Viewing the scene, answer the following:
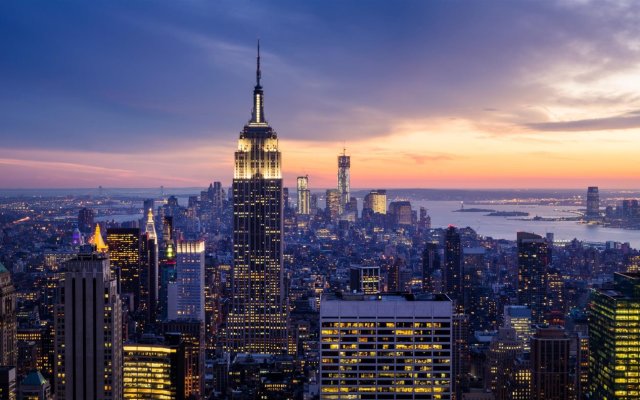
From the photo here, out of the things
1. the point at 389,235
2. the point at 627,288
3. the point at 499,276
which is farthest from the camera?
the point at 389,235

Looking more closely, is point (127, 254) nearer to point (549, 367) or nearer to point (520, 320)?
point (520, 320)

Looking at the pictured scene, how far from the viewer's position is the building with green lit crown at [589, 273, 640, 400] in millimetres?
39469

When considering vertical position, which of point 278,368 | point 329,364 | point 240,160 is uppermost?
point 240,160

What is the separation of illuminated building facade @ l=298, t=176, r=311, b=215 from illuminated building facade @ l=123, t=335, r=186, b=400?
6405 centimetres

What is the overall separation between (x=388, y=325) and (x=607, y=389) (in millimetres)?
16772

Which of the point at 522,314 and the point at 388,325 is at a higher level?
the point at 388,325

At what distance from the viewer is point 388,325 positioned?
28.8m

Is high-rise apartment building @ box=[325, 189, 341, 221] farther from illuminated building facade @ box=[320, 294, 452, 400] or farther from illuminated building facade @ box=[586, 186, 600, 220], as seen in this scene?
illuminated building facade @ box=[320, 294, 452, 400]

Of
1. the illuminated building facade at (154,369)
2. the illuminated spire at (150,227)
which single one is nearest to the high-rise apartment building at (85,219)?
the illuminated building facade at (154,369)

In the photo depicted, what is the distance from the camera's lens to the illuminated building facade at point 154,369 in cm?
4353

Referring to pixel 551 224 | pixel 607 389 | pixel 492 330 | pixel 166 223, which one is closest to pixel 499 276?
pixel 551 224

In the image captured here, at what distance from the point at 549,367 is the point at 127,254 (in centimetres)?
3946

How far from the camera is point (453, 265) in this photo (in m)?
90.7

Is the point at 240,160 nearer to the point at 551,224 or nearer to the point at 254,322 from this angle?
the point at 254,322
